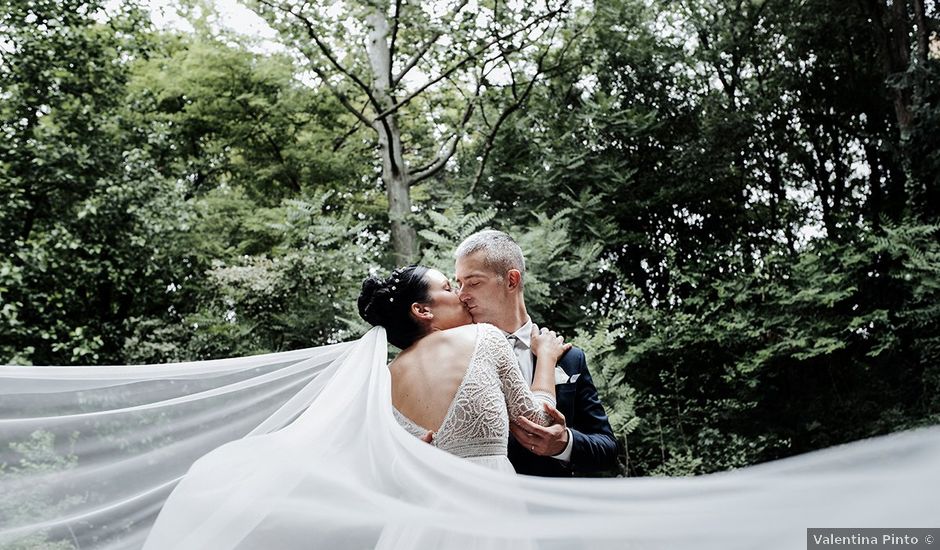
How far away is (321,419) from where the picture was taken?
1.89 meters

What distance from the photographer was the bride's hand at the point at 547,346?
7.29ft

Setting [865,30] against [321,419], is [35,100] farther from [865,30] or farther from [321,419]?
[865,30]

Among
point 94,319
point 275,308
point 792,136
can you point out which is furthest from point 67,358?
point 792,136

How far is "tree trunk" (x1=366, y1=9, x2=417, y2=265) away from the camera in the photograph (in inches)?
355

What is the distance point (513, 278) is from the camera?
2.33m

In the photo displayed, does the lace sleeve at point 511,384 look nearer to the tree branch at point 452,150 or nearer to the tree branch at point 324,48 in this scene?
the tree branch at point 324,48

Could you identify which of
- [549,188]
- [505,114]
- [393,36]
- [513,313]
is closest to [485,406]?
[513,313]

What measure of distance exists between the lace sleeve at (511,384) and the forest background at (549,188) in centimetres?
465

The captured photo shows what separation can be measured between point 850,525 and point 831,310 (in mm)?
7254

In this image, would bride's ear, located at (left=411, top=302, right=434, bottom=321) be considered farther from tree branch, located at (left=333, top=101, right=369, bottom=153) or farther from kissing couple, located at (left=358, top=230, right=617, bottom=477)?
tree branch, located at (left=333, top=101, right=369, bottom=153)

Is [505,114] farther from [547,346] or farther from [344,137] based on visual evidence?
[547,346]

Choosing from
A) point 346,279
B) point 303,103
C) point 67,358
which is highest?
point 303,103

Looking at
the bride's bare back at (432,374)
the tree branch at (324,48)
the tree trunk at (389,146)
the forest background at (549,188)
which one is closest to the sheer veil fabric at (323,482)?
the bride's bare back at (432,374)

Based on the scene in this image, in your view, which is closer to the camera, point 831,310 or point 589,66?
point 831,310
